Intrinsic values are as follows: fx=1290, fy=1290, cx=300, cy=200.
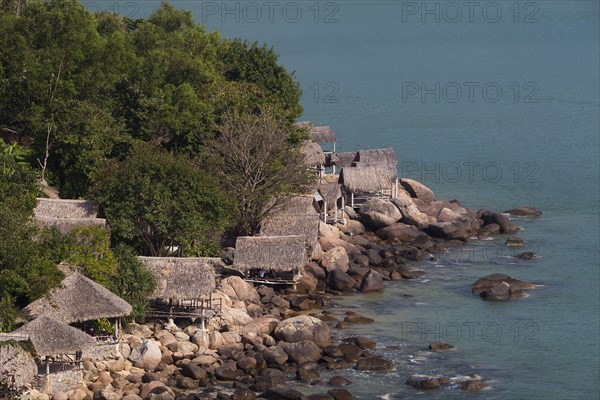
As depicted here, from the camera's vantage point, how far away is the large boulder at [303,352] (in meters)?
42.7

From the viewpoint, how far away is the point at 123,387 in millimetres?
38938

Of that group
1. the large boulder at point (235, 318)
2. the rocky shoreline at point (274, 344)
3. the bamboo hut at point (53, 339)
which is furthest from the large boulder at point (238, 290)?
the bamboo hut at point (53, 339)

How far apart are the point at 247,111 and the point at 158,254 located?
12656 mm

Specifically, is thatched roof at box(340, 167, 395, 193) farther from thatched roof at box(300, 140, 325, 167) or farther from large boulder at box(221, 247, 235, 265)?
large boulder at box(221, 247, 235, 265)

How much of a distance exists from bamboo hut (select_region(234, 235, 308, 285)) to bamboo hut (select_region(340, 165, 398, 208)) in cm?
1288

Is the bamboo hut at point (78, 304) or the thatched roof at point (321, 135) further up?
the thatched roof at point (321, 135)

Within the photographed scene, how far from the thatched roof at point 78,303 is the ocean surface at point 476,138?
320 inches

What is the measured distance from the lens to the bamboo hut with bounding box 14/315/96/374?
123 feet

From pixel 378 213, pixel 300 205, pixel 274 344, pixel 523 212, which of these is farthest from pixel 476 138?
pixel 274 344

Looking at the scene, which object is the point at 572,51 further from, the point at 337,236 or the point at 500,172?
the point at 337,236

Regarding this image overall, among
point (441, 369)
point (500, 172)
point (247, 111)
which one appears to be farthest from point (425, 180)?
point (441, 369)

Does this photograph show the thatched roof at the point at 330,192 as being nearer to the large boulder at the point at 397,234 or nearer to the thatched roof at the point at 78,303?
the large boulder at the point at 397,234

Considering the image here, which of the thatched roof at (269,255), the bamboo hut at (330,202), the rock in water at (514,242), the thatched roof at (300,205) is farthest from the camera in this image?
the rock in water at (514,242)

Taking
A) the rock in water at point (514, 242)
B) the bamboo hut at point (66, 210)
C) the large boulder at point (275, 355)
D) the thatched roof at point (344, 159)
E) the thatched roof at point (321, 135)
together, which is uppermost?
the thatched roof at point (321, 135)
